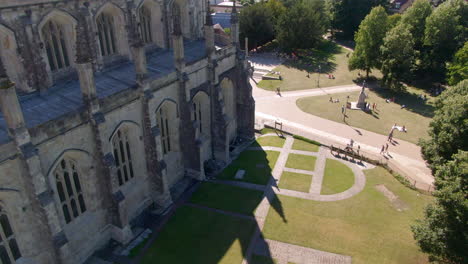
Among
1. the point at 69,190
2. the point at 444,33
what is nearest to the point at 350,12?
the point at 444,33

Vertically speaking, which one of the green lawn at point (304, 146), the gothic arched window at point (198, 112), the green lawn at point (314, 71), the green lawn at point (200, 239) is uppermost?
the gothic arched window at point (198, 112)

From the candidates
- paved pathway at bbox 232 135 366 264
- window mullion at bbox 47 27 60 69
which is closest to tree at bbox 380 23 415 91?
paved pathway at bbox 232 135 366 264

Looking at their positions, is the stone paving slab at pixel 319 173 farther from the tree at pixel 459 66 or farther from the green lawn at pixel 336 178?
the tree at pixel 459 66

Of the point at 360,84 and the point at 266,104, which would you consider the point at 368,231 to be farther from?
the point at 360,84

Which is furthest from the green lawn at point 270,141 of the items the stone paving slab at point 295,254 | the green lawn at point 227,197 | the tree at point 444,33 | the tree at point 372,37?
the tree at point 444,33

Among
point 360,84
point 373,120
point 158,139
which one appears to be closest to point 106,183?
point 158,139

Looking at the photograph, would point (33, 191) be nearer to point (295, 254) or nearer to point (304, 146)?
point (295, 254)
